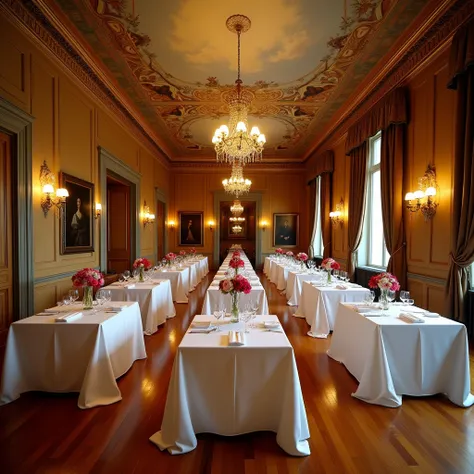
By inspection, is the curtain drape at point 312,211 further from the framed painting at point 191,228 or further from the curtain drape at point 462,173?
the curtain drape at point 462,173

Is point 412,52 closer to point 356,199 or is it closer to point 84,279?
point 356,199

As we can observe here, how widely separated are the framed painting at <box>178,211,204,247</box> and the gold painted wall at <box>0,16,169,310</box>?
7772 millimetres

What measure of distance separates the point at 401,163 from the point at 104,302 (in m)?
6.02

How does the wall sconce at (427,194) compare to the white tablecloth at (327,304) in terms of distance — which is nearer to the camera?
the white tablecloth at (327,304)

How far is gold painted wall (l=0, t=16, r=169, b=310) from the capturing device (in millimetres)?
4453

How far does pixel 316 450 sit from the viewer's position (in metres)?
2.44

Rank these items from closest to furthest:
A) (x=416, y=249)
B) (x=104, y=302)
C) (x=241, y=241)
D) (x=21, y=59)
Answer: (x=104, y=302)
(x=21, y=59)
(x=416, y=249)
(x=241, y=241)

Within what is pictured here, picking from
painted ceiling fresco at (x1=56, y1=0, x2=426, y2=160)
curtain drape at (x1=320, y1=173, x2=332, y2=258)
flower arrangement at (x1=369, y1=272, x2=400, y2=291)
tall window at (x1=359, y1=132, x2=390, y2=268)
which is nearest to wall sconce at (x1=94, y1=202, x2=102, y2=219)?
painted ceiling fresco at (x1=56, y1=0, x2=426, y2=160)

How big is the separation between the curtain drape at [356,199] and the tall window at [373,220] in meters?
0.20

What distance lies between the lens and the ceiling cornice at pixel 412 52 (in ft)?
15.2

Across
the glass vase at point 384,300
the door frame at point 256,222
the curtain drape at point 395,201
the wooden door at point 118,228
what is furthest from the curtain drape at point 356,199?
the wooden door at point 118,228

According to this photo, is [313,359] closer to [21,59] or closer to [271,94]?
[21,59]

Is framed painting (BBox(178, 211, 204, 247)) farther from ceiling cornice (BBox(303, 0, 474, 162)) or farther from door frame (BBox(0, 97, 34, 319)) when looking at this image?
door frame (BBox(0, 97, 34, 319))

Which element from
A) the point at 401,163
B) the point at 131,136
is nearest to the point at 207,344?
the point at 401,163
